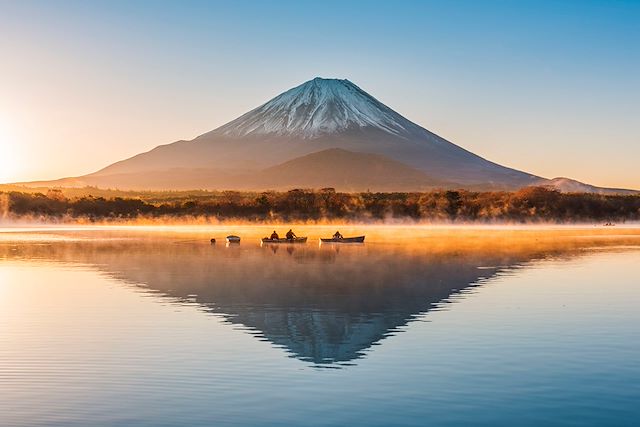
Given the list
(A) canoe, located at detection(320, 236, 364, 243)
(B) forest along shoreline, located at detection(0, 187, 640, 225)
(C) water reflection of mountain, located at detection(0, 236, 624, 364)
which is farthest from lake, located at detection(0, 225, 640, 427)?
(B) forest along shoreline, located at detection(0, 187, 640, 225)

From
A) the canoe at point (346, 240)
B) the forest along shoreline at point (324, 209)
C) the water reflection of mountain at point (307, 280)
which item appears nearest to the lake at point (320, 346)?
the water reflection of mountain at point (307, 280)

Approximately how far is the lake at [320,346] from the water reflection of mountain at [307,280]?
15cm

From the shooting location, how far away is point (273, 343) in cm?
2569

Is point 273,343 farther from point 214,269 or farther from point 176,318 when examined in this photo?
point 214,269

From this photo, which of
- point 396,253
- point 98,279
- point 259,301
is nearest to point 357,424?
point 259,301

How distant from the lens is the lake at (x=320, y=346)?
59.5 ft

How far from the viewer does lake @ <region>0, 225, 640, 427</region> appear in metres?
18.1

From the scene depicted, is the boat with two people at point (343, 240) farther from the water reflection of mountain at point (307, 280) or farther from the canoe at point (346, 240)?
the water reflection of mountain at point (307, 280)

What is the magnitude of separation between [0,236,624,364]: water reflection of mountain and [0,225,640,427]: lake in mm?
147

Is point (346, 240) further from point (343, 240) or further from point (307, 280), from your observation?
point (307, 280)

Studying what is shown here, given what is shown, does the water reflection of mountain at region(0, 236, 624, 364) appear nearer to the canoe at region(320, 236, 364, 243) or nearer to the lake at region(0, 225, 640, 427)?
the lake at region(0, 225, 640, 427)

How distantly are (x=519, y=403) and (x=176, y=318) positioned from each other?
14840 millimetres

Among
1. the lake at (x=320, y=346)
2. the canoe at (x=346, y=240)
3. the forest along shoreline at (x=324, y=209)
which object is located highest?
the forest along shoreline at (x=324, y=209)

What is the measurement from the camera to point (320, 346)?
83.3 ft
